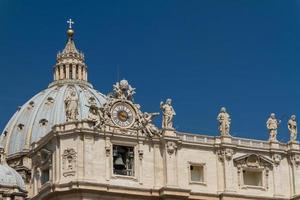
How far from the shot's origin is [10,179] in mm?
110875

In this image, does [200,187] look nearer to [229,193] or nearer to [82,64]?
[229,193]

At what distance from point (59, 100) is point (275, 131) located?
6211 cm

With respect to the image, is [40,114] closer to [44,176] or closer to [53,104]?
[53,104]

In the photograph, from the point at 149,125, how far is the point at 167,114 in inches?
86.0

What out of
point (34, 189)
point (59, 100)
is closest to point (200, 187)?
point (34, 189)

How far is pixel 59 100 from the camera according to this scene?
154 m

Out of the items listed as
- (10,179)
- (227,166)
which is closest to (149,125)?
(227,166)

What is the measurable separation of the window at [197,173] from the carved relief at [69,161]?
1270 cm

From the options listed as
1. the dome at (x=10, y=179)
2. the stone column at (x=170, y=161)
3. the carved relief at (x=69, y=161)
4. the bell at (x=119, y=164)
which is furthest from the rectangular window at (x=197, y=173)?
the dome at (x=10, y=179)

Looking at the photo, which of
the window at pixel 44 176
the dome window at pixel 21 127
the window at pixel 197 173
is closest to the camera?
the window at pixel 44 176

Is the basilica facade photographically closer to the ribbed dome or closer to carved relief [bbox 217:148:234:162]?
carved relief [bbox 217:148:234:162]

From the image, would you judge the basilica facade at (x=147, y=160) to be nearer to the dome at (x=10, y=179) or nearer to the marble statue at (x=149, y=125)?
the marble statue at (x=149, y=125)

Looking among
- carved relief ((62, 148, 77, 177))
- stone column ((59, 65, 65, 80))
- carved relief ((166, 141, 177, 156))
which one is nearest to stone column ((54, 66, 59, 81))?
stone column ((59, 65, 65, 80))

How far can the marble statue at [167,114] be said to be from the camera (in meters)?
93.9
